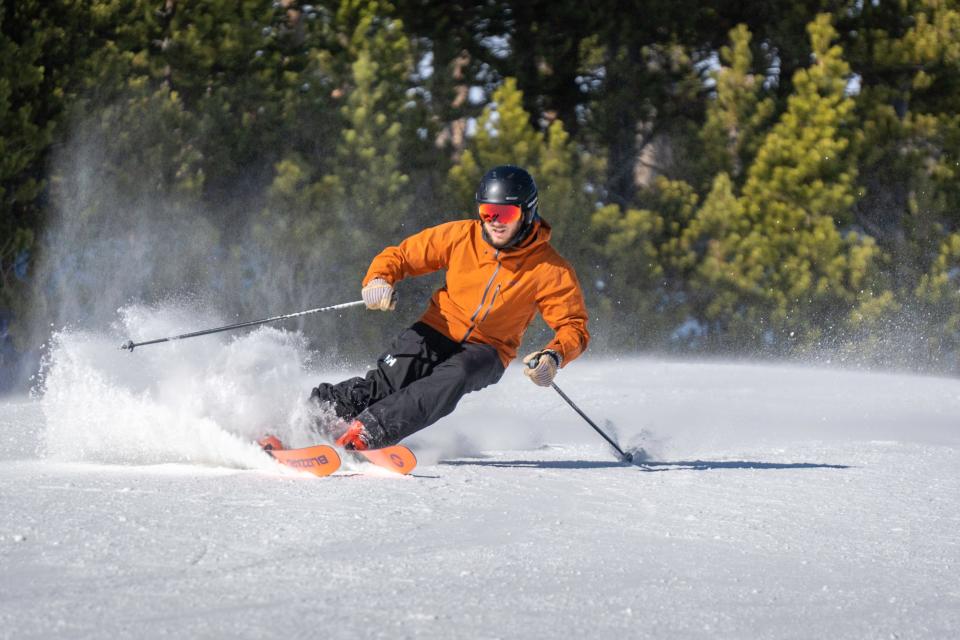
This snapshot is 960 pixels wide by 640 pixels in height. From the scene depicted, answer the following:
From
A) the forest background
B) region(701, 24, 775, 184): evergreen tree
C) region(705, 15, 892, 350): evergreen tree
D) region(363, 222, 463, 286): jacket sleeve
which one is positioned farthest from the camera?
region(701, 24, 775, 184): evergreen tree

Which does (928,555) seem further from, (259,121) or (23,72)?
(259,121)

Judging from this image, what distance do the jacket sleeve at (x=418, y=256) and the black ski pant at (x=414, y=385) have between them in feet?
0.89

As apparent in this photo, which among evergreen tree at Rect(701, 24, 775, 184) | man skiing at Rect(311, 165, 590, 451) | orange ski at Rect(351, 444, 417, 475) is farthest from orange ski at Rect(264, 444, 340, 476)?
evergreen tree at Rect(701, 24, 775, 184)

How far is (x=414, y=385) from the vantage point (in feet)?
17.5

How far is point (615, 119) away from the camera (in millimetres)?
16797

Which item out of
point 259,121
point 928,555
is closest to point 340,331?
point 259,121

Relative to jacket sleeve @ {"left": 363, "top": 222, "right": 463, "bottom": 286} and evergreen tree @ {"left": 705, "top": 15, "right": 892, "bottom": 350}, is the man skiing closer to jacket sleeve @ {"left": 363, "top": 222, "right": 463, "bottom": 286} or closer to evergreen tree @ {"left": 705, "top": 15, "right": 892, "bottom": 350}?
jacket sleeve @ {"left": 363, "top": 222, "right": 463, "bottom": 286}

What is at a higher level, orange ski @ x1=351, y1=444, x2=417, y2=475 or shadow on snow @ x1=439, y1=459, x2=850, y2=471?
orange ski @ x1=351, y1=444, x2=417, y2=475

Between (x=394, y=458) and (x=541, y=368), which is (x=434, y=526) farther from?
(x=541, y=368)

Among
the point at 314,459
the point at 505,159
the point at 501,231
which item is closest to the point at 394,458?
the point at 314,459

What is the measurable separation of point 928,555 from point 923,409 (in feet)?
17.2

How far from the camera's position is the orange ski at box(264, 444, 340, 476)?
489 centimetres

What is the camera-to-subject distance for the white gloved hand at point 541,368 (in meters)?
5.08

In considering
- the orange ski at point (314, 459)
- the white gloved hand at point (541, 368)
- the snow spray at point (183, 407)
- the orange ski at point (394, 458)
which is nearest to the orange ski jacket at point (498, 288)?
the white gloved hand at point (541, 368)
